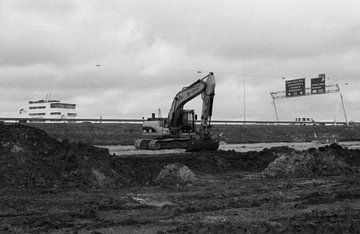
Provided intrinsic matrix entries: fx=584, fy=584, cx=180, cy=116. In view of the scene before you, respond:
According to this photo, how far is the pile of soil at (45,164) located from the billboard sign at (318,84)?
77.2m

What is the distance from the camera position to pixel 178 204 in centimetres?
1622

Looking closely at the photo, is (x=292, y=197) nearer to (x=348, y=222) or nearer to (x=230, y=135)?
(x=348, y=222)

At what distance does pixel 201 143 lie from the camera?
3350 cm

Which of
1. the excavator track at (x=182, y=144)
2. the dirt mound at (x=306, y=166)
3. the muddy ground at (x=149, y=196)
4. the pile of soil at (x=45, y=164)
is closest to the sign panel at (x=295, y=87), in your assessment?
the excavator track at (x=182, y=144)

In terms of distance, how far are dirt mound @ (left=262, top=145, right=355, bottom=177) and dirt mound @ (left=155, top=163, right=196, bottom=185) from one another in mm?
3672

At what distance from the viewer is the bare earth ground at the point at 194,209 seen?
12.5 meters

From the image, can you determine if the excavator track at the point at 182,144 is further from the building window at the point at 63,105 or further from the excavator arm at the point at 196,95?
the building window at the point at 63,105

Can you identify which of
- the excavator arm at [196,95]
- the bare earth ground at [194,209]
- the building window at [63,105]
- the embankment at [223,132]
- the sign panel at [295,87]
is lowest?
the bare earth ground at [194,209]

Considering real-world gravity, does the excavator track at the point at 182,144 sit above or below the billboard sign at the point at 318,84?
below

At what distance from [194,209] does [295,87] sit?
87.3m

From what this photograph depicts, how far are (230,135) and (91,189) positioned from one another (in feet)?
158

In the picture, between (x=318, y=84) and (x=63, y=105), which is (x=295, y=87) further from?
(x=63, y=105)

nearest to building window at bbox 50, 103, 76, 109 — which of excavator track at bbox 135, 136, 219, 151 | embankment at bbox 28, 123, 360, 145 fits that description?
embankment at bbox 28, 123, 360, 145

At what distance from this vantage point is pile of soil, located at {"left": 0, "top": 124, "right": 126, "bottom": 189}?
64.8ft
